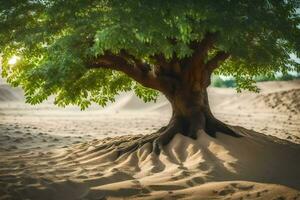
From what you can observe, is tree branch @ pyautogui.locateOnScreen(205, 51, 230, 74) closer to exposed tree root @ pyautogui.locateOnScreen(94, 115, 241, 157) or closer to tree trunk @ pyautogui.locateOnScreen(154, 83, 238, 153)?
tree trunk @ pyautogui.locateOnScreen(154, 83, 238, 153)

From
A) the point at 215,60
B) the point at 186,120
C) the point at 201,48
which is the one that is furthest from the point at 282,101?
the point at 201,48

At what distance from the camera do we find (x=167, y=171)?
670cm

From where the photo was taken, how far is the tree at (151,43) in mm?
5125

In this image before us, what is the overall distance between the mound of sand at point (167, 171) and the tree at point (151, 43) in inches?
26.7

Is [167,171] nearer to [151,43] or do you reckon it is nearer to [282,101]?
[151,43]

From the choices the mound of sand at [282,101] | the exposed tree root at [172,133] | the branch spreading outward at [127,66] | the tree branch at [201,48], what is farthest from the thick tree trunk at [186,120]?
the mound of sand at [282,101]

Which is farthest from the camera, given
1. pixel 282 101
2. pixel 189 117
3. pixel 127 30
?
pixel 282 101

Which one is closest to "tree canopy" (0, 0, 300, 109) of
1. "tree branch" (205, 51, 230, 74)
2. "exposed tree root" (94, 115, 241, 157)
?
"tree branch" (205, 51, 230, 74)

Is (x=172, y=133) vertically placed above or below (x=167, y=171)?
above

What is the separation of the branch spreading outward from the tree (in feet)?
0.08

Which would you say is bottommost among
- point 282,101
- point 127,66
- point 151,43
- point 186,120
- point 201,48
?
point 282,101

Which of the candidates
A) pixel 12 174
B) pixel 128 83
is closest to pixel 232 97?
pixel 128 83

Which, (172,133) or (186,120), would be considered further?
(186,120)

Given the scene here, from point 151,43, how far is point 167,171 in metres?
2.40
